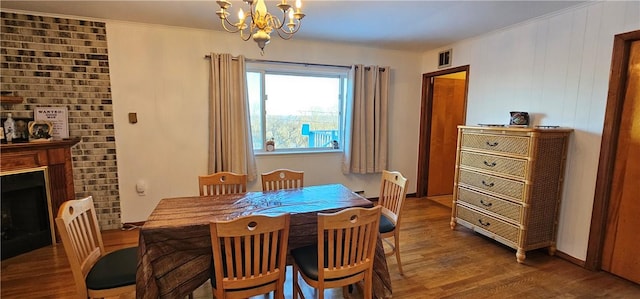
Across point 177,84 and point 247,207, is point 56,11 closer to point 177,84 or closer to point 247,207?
point 177,84

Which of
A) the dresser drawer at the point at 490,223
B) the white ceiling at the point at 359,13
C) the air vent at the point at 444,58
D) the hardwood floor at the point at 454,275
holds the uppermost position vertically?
the white ceiling at the point at 359,13

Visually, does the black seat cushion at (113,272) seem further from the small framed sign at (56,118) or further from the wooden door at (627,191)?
the wooden door at (627,191)

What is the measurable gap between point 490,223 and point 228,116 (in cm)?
308

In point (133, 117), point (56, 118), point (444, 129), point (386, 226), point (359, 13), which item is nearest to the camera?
point (386, 226)

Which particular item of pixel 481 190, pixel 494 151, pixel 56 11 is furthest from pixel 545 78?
pixel 56 11

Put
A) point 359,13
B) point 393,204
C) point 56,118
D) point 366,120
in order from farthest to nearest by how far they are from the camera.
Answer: point 366,120, point 56,118, point 359,13, point 393,204

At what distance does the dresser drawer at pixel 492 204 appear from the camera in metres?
2.76

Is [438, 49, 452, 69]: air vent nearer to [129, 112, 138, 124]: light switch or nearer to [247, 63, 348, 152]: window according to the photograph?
[247, 63, 348, 152]: window

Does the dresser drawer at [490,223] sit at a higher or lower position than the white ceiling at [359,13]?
lower

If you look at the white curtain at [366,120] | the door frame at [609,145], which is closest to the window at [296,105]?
the white curtain at [366,120]

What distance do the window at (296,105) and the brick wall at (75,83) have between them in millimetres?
1599

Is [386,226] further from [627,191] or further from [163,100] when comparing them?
[163,100]

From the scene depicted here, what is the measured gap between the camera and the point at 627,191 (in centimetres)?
241

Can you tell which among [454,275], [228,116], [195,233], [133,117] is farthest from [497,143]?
[133,117]
